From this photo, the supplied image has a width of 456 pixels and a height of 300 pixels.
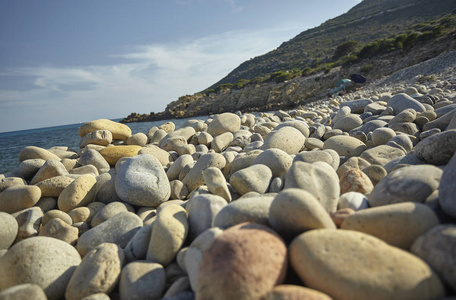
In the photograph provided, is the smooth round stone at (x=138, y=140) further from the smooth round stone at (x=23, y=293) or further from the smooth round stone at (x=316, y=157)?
the smooth round stone at (x=23, y=293)

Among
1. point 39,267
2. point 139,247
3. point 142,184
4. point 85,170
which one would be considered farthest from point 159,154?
point 39,267

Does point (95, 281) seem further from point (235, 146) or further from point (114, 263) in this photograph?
point (235, 146)

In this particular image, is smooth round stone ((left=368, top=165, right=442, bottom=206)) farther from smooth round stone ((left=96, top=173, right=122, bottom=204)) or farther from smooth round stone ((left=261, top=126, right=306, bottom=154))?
smooth round stone ((left=96, top=173, right=122, bottom=204))

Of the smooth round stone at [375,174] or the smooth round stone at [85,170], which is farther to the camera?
the smooth round stone at [85,170]

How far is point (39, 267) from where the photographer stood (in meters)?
1.92

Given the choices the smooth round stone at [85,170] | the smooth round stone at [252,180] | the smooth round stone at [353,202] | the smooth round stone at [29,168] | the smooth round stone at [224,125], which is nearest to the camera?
the smooth round stone at [353,202]

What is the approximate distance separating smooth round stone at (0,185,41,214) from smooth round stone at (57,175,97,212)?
286 mm

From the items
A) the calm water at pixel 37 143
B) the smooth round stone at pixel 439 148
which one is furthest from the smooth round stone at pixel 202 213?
the calm water at pixel 37 143

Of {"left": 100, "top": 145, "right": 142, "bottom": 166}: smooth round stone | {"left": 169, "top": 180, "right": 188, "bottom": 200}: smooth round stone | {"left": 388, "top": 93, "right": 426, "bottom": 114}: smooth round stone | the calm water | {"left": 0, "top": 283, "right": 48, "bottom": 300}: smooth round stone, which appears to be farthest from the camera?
the calm water

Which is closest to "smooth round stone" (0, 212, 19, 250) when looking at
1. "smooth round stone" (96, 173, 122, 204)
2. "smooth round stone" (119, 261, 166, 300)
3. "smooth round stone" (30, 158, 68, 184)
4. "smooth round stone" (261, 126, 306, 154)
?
"smooth round stone" (96, 173, 122, 204)

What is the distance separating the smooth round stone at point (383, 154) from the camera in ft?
11.0

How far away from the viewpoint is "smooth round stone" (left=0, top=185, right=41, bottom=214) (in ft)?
10.5

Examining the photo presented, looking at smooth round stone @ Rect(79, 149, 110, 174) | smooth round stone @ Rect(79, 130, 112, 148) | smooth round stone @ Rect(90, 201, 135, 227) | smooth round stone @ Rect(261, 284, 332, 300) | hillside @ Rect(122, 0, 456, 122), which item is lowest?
smooth round stone @ Rect(90, 201, 135, 227)

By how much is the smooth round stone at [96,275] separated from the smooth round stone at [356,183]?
6.74ft
